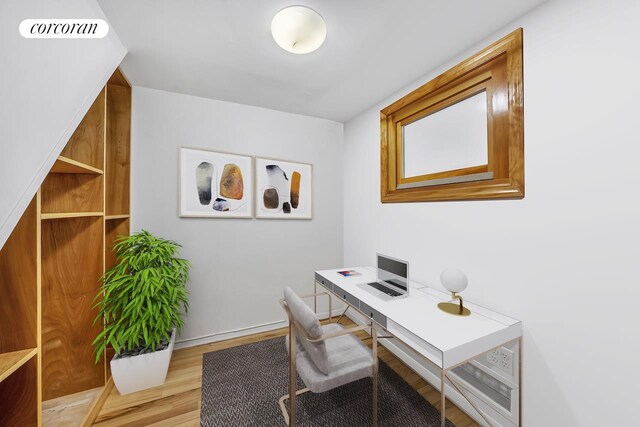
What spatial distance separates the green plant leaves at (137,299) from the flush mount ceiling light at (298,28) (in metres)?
1.76

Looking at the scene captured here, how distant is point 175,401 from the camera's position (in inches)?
64.2

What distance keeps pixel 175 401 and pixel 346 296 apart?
1418mm

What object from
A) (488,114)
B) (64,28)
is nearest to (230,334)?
(64,28)

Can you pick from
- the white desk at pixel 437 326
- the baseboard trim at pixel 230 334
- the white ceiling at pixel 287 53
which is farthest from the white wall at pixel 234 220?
the white desk at pixel 437 326

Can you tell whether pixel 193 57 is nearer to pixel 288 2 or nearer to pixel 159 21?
pixel 159 21

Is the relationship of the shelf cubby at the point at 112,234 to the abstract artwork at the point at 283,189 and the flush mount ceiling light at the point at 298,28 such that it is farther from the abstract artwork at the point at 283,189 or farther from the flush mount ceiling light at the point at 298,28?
the flush mount ceiling light at the point at 298,28

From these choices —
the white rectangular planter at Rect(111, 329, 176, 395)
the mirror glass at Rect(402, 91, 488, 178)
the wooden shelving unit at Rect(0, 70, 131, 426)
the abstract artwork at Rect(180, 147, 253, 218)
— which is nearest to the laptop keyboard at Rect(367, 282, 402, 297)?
the mirror glass at Rect(402, 91, 488, 178)

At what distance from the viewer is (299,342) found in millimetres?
1571

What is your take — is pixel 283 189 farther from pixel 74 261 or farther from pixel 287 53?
pixel 74 261

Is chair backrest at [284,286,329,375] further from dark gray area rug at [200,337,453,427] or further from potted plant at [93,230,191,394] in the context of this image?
potted plant at [93,230,191,394]

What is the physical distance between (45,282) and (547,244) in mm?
3002

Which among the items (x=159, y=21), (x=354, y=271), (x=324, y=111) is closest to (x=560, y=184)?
(x=354, y=271)

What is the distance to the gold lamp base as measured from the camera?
1.37 metres

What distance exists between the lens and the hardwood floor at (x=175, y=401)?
58.1 inches
